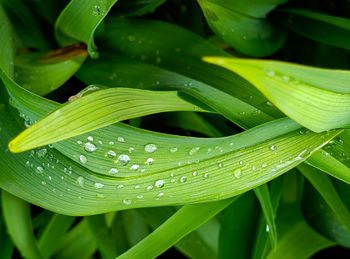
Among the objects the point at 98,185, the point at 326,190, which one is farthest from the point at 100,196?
the point at 326,190

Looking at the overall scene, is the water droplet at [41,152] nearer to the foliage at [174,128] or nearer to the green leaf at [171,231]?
the foliage at [174,128]

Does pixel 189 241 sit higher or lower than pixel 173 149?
lower

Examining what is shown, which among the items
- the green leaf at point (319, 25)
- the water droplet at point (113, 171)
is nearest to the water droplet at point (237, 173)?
the water droplet at point (113, 171)

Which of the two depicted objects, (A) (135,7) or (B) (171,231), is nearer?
(B) (171,231)

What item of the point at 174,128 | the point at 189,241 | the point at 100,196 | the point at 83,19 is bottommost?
the point at 189,241

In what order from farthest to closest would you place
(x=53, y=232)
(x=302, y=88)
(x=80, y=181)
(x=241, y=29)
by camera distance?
(x=53, y=232), (x=241, y=29), (x=80, y=181), (x=302, y=88)

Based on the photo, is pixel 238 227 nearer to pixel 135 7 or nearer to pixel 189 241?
pixel 189 241

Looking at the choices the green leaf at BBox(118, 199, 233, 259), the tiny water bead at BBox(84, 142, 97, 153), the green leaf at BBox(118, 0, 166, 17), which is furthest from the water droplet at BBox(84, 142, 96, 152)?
the green leaf at BBox(118, 0, 166, 17)
